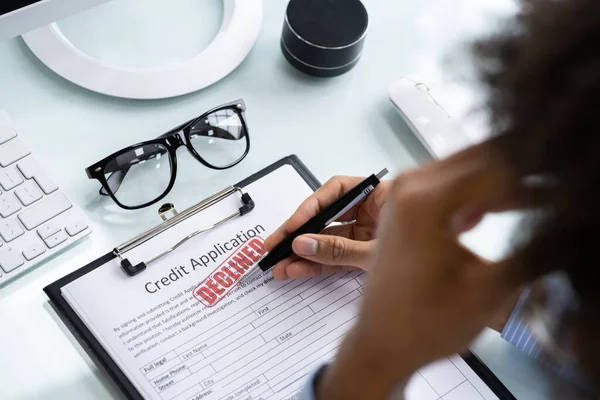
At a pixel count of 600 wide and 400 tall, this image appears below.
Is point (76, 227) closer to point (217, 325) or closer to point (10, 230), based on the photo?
point (10, 230)

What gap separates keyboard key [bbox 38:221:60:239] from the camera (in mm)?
629

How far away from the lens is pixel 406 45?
2.81 feet

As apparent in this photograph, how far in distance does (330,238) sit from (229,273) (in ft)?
0.32

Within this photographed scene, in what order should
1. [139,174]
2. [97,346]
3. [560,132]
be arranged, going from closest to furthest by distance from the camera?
1. [560,132]
2. [97,346]
3. [139,174]

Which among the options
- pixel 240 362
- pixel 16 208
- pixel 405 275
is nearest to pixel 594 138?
pixel 405 275

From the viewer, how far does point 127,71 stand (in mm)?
734

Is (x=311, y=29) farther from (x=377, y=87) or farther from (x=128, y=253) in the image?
(x=128, y=253)

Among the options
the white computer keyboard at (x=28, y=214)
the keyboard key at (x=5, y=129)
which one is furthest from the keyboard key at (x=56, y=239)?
the keyboard key at (x=5, y=129)

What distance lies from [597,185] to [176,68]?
0.55 m

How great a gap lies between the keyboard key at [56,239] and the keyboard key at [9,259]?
0.03 metres

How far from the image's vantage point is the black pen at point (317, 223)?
2.07 ft

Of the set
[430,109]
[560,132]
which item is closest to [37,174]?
Result: [430,109]

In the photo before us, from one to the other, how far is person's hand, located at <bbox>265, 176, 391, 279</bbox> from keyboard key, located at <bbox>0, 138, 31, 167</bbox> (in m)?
0.24

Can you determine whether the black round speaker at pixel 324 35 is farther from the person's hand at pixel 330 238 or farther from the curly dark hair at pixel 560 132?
the curly dark hair at pixel 560 132
